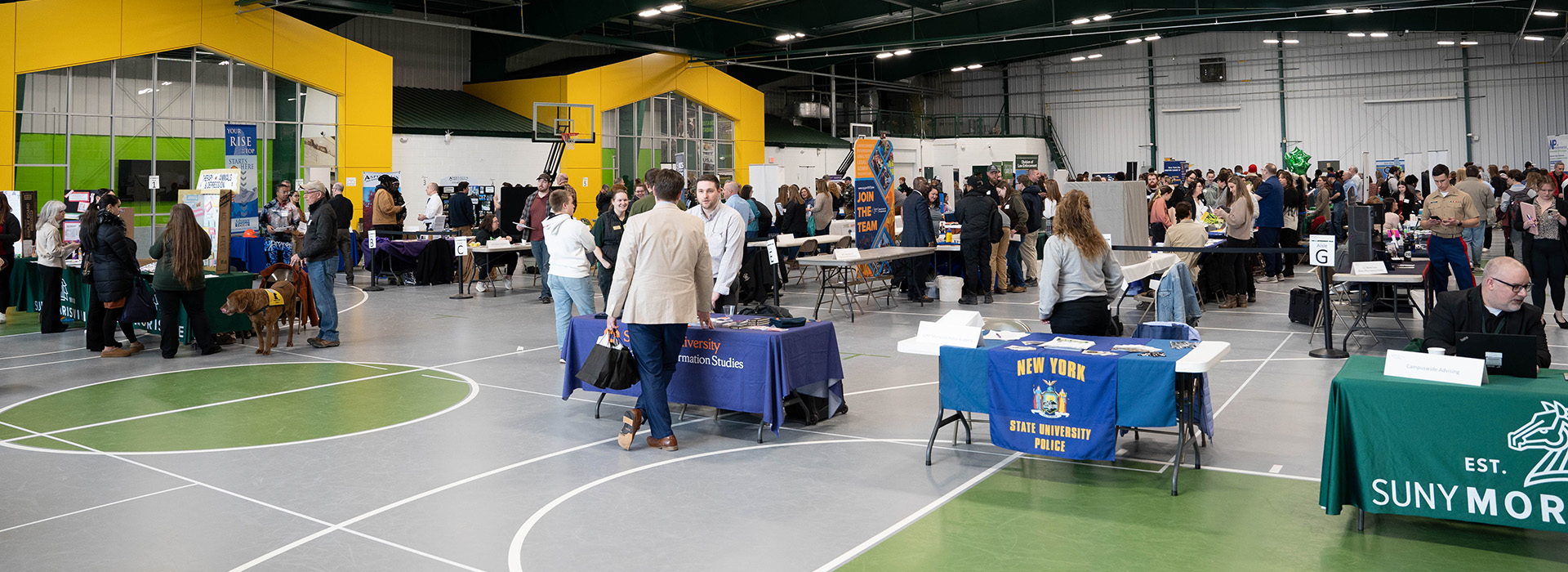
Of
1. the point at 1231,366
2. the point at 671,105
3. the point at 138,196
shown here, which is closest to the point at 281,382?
the point at 1231,366

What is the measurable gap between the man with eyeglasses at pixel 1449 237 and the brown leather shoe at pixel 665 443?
7.17m

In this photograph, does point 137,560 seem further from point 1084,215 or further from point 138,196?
point 138,196

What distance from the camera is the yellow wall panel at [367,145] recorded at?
60.2 feet

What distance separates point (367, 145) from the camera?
18.7 meters

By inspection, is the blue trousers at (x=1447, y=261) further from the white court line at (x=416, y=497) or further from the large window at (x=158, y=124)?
the large window at (x=158, y=124)

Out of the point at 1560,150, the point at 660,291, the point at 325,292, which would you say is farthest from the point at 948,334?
the point at 1560,150

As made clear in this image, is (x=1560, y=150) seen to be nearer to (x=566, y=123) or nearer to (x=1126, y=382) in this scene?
(x=566, y=123)

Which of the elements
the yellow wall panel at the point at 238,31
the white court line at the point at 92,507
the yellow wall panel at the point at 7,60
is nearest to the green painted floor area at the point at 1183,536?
the white court line at the point at 92,507

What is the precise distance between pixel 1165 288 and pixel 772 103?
24649 millimetres

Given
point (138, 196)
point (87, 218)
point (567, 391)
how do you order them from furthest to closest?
point (138, 196) → point (87, 218) → point (567, 391)

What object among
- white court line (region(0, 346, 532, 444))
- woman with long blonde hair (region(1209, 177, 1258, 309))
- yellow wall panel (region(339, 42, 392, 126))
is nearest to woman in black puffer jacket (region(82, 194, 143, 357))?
white court line (region(0, 346, 532, 444))

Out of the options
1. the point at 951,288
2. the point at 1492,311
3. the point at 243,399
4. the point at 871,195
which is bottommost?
the point at 243,399

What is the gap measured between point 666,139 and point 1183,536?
21184 millimetres

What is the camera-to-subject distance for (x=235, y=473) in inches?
187
